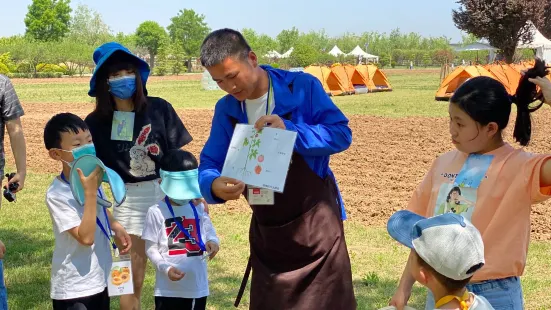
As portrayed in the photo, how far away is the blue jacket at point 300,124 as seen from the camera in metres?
3.08

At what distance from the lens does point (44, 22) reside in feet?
306

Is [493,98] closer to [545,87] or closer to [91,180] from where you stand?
[545,87]

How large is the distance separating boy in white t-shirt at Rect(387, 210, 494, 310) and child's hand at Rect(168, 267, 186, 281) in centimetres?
179

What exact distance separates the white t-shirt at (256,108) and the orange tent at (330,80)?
25889 millimetres

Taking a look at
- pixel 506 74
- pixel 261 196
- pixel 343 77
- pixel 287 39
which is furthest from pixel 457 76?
pixel 287 39

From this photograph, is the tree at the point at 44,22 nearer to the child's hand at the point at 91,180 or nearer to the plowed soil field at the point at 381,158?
the plowed soil field at the point at 381,158

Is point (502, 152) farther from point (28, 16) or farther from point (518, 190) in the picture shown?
point (28, 16)

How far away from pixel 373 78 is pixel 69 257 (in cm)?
2941

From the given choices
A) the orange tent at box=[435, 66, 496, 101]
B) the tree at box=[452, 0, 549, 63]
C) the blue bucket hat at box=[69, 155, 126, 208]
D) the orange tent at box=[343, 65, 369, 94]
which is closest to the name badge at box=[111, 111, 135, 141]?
the blue bucket hat at box=[69, 155, 126, 208]

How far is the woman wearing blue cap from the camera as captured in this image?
14.3 ft

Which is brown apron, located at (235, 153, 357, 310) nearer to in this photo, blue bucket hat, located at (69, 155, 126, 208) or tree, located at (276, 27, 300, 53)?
blue bucket hat, located at (69, 155, 126, 208)

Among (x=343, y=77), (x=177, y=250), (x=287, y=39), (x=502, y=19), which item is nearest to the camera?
(x=177, y=250)

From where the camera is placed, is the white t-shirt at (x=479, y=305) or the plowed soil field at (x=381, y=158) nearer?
the white t-shirt at (x=479, y=305)

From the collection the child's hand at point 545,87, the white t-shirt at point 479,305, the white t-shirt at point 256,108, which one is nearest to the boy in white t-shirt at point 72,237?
the white t-shirt at point 256,108
